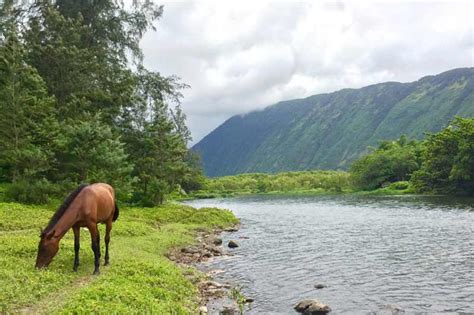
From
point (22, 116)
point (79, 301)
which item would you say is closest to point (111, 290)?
point (79, 301)

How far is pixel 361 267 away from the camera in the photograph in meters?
29.3

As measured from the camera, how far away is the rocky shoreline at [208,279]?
19.9 m

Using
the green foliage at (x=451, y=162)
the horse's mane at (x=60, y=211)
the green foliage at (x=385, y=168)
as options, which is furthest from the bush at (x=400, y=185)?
the horse's mane at (x=60, y=211)

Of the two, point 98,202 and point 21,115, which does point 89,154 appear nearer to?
point 21,115

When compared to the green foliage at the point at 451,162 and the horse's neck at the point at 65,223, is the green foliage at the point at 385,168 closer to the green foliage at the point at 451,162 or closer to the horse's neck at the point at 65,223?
the green foliage at the point at 451,162

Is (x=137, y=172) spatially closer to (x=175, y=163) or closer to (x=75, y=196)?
(x=175, y=163)

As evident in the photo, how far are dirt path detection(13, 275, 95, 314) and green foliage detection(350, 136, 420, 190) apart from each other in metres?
147

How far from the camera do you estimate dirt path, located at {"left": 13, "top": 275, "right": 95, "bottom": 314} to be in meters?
14.1

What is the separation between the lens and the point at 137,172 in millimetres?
59938

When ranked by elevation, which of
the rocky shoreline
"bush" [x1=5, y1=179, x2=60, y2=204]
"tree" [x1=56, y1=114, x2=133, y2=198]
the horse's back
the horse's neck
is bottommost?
the rocky shoreline

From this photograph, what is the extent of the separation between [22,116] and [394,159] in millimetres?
140391

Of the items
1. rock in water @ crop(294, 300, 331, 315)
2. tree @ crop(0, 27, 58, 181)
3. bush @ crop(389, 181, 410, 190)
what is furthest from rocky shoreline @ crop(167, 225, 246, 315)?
bush @ crop(389, 181, 410, 190)

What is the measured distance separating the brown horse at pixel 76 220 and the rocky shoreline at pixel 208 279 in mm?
5737

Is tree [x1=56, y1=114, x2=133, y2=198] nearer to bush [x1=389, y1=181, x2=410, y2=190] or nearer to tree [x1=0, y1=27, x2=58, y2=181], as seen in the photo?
tree [x1=0, y1=27, x2=58, y2=181]
